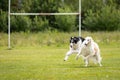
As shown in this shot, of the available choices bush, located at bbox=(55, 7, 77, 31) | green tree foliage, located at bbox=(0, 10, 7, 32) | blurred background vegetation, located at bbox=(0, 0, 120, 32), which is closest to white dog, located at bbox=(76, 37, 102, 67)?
blurred background vegetation, located at bbox=(0, 0, 120, 32)

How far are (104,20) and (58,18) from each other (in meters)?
4.72

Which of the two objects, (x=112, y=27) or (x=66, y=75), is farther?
(x=112, y=27)

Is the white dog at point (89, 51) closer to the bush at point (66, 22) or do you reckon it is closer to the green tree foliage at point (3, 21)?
the green tree foliage at point (3, 21)

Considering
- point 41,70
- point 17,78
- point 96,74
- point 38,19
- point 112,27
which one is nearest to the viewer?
point 17,78

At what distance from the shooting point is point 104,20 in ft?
174

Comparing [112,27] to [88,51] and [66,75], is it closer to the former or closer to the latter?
[88,51]

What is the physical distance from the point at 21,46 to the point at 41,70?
20115mm

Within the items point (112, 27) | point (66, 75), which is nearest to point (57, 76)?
point (66, 75)

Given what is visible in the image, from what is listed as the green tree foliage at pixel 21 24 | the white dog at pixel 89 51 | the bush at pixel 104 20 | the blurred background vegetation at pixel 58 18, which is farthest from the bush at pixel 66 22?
the white dog at pixel 89 51

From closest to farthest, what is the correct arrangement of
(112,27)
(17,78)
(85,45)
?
(17,78), (85,45), (112,27)

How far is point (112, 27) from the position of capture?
2047 inches

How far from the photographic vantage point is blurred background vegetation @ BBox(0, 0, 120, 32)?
172ft

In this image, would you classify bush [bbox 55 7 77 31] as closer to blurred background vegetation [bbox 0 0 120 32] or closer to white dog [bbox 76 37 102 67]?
blurred background vegetation [bbox 0 0 120 32]

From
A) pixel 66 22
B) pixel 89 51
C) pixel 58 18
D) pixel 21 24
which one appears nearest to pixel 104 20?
pixel 66 22
